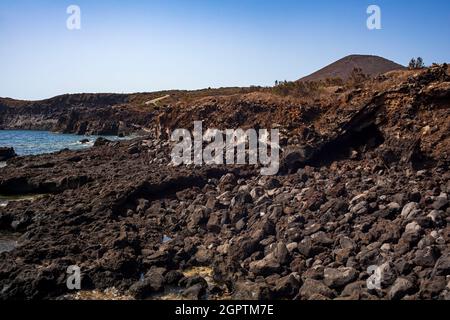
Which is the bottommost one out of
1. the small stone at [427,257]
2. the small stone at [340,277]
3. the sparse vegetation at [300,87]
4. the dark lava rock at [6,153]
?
the small stone at [340,277]

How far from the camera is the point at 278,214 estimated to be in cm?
1744

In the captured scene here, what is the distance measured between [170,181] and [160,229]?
530 centimetres

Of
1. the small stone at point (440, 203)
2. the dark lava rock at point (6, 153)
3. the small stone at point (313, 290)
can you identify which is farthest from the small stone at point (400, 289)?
the dark lava rock at point (6, 153)

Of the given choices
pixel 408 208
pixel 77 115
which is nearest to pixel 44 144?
pixel 77 115

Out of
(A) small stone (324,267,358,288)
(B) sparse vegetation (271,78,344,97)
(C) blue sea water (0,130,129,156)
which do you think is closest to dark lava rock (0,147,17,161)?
(C) blue sea water (0,130,129,156)

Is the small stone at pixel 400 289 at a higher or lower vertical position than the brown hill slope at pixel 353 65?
lower

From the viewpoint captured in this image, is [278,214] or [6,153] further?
[6,153]

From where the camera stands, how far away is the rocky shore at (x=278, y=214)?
12.8 metres

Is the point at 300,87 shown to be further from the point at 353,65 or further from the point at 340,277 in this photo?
the point at 353,65

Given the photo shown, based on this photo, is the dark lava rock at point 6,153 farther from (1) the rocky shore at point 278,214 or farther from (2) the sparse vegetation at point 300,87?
(2) the sparse vegetation at point 300,87

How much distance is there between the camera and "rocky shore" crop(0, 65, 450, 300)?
502 inches

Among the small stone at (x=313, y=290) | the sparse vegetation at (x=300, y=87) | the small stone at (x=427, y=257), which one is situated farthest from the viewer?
the sparse vegetation at (x=300, y=87)

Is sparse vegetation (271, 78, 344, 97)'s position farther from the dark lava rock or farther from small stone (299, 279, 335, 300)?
the dark lava rock

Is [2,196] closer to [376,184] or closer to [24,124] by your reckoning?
[376,184]
